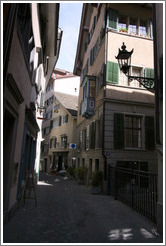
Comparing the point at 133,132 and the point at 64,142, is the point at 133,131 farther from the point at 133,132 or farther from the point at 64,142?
the point at 64,142

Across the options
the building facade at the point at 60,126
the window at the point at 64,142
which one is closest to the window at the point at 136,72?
the building facade at the point at 60,126

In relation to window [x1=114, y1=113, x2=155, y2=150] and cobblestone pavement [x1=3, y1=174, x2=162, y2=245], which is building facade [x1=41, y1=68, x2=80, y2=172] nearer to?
window [x1=114, y1=113, x2=155, y2=150]

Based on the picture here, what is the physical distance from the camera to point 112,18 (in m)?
12.9

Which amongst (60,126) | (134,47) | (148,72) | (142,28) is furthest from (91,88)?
(60,126)

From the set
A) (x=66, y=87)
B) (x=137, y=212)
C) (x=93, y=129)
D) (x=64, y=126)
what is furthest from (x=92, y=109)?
(x=66, y=87)

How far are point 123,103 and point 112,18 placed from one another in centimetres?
587

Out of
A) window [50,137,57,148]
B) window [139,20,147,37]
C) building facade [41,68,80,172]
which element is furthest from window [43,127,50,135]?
window [139,20,147,37]

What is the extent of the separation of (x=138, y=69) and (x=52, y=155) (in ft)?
66.7

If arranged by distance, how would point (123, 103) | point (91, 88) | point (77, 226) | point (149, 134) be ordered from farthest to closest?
point (91, 88) < point (123, 103) < point (149, 134) < point (77, 226)

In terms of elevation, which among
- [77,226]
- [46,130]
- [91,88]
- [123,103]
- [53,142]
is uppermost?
[91,88]

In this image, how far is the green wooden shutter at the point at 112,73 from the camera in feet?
39.5

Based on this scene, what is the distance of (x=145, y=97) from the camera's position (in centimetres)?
1254

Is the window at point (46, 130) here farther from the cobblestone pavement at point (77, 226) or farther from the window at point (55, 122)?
the cobblestone pavement at point (77, 226)

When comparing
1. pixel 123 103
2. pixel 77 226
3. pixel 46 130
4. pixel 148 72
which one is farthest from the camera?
pixel 46 130
